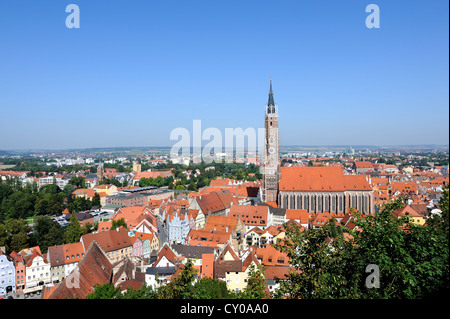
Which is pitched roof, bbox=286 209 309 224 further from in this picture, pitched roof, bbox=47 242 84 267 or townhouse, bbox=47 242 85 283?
townhouse, bbox=47 242 85 283

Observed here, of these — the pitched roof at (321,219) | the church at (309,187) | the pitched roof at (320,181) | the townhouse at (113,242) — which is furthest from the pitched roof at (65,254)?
the pitched roof at (320,181)

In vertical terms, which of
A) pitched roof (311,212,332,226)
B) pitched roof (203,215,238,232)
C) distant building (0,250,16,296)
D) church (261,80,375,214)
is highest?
church (261,80,375,214)

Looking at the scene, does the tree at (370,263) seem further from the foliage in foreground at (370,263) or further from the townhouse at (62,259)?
the townhouse at (62,259)

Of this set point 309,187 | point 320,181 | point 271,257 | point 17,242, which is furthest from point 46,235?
point 320,181

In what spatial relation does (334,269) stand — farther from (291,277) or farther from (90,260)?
(90,260)

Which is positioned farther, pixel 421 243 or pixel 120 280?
pixel 120 280

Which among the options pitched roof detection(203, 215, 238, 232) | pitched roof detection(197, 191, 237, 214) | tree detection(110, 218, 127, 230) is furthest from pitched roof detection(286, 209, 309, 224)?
tree detection(110, 218, 127, 230)
